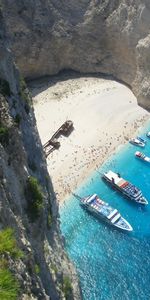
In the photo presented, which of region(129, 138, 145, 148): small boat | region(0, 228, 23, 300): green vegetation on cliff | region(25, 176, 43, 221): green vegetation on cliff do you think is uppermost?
region(0, 228, 23, 300): green vegetation on cliff

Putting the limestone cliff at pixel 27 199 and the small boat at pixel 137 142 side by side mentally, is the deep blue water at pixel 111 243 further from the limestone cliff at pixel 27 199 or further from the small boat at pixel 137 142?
the limestone cliff at pixel 27 199

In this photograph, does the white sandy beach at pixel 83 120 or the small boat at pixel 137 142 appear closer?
the white sandy beach at pixel 83 120

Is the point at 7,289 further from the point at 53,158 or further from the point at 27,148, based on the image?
the point at 53,158

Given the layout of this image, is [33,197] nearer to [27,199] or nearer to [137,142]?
[27,199]

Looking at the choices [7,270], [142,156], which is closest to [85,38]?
[142,156]

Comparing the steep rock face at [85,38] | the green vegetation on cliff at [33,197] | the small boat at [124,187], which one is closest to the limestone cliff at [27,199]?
the green vegetation on cliff at [33,197]

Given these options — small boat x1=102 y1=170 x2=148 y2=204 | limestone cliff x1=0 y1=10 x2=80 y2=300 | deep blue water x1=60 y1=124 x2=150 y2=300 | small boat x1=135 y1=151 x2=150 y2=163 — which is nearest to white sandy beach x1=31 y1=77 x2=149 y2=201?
deep blue water x1=60 y1=124 x2=150 y2=300

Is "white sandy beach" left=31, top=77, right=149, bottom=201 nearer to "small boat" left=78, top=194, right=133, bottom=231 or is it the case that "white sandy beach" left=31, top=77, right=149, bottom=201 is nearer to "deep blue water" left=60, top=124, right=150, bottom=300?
"deep blue water" left=60, top=124, right=150, bottom=300
